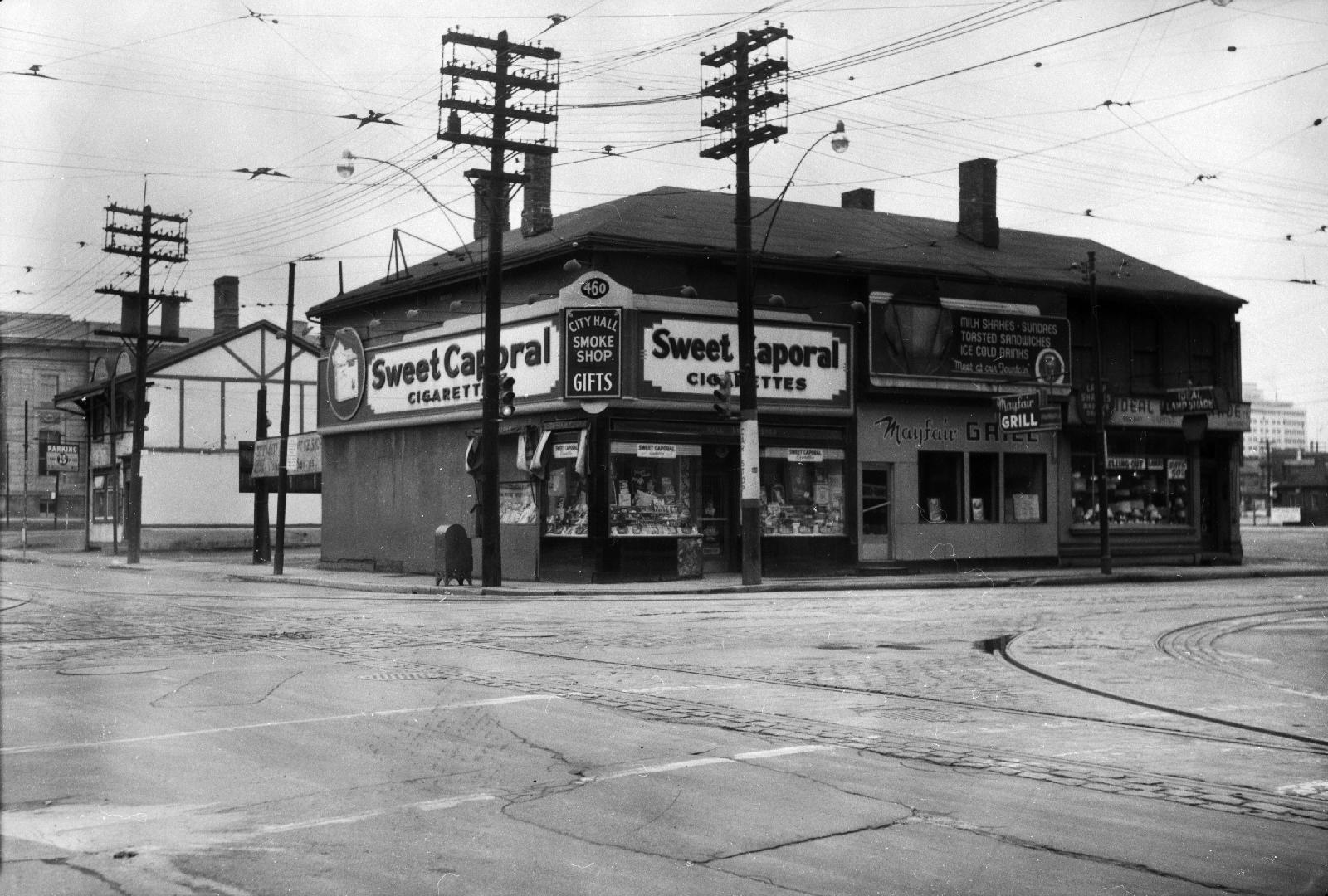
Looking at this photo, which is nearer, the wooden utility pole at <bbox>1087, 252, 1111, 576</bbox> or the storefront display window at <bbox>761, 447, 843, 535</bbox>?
the storefront display window at <bbox>761, 447, 843, 535</bbox>

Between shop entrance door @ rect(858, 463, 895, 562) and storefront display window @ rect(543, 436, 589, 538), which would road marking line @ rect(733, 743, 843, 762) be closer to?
storefront display window @ rect(543, 436, 589, 538)

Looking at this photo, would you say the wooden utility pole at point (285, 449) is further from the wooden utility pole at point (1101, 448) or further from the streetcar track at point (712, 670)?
the wooden utility pole at point (1101, 448)

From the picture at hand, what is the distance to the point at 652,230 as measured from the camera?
101 feet

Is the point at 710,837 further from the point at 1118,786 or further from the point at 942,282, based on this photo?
the point at 942,282

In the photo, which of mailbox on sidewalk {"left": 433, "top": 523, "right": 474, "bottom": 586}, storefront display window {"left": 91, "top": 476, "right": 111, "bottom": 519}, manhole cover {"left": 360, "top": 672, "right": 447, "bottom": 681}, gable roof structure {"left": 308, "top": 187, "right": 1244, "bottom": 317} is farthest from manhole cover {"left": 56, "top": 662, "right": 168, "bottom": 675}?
storefront display window {"left": 91, "top": 476, "right": 111, "bottom": 519}

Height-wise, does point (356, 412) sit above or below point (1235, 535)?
above

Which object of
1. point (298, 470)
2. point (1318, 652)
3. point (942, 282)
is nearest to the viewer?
point (1318, 652)

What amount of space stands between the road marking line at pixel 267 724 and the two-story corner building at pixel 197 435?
138ft

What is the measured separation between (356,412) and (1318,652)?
27.5 meters

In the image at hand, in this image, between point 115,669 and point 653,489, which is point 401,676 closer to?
point 115,669

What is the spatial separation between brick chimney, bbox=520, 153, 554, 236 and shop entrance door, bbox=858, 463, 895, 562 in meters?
11.0

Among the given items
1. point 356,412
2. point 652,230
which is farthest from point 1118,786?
point 356,412

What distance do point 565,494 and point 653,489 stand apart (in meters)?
1.97

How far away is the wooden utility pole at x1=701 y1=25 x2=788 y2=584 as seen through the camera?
27.0m
